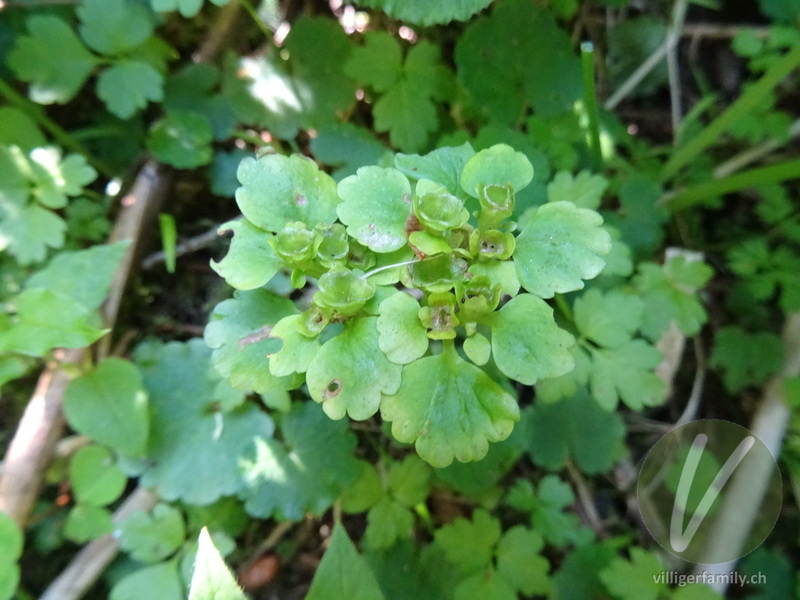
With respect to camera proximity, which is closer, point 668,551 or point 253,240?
point 253,240

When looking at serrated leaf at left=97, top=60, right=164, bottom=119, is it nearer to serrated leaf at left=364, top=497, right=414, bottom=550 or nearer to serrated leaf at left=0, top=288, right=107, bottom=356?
serrated leaf at left=0, top=288, right=107, bottom=356

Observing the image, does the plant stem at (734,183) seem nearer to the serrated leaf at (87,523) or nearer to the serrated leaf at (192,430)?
the serrated leaf at (192,430)

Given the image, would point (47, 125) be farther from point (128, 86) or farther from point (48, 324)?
point (48, 324)

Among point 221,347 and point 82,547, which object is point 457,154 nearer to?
point 221,347

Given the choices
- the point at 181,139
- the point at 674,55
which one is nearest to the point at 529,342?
the point at 181,139

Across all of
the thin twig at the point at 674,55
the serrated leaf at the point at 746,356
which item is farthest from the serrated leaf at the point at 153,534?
the thin twig at the point at 674,55

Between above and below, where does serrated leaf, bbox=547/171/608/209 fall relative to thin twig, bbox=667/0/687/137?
below

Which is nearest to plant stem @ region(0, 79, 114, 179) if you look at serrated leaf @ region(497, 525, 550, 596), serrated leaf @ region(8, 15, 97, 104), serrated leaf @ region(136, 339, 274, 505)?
serrated leaf @ region(8, 15, 97, 104)

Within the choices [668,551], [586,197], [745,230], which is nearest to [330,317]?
[586,197]
